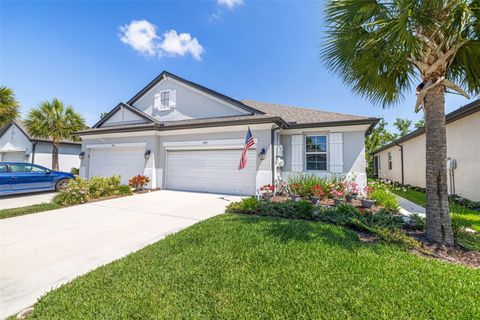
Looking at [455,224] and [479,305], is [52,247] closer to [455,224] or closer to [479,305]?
[479,305]

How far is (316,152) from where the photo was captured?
372 inches

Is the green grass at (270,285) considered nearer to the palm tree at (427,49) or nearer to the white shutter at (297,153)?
the palm tree at (427,49)

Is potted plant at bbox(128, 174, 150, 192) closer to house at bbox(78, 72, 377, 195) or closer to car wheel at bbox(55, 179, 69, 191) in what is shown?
house at bbox(78, 72, 377, 195)

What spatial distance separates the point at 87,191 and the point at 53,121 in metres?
10.6

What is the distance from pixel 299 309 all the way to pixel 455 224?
177 inches

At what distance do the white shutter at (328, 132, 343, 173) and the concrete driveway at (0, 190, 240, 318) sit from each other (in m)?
5.37

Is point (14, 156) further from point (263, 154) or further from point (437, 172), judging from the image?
point (437, 172)

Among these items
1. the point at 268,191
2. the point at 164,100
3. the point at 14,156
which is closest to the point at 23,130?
the point at 14,156

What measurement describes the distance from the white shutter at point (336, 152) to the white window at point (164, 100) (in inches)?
356

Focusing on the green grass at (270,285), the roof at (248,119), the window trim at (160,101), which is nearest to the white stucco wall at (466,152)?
the roof at (248,119)

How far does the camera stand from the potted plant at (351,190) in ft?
24.1

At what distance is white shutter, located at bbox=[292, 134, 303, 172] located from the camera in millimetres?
9477

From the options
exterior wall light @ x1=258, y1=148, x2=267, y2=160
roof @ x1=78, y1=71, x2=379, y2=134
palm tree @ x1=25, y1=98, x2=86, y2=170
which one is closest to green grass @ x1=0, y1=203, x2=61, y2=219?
roof @ x1=78, y1=71, x2=379, y2=134

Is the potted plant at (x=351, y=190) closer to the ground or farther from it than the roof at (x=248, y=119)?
closer to the ground
